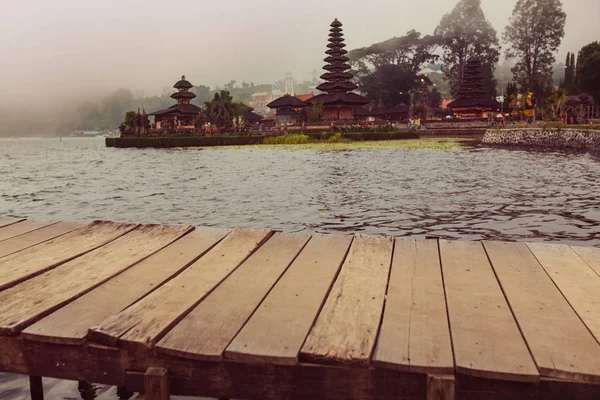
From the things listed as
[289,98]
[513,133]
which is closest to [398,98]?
[289,98]

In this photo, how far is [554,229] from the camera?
8828 mm

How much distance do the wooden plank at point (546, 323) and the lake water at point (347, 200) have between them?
2903 mm

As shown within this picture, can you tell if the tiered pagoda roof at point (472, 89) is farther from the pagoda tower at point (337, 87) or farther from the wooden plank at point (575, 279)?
the wooden plank at point (575, 279)

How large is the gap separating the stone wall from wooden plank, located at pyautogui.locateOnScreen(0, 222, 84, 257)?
1190 inches

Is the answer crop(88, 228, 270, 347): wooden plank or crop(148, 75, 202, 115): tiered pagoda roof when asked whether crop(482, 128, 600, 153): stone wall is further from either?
crop(148, 75, 202, 115): tiered pagoda roof

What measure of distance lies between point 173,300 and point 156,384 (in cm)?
65

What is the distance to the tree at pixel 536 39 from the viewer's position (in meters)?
69.7

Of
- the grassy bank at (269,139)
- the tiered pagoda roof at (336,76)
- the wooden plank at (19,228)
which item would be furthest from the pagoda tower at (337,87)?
the wooden plank at (19,228)

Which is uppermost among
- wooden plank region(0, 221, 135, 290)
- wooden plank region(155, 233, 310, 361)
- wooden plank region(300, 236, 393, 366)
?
wooden plank region(0, 221, 135, 290)

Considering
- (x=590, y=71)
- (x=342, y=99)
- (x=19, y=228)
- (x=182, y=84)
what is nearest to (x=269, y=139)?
(x=342, y=99)

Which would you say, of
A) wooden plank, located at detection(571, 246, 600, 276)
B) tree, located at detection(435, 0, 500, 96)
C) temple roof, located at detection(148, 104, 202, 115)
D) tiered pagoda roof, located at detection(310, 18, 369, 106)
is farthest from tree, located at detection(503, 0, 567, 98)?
wooden plank, located at detection(571, 246, 600, 276)

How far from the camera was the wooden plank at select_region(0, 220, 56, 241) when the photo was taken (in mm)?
4539

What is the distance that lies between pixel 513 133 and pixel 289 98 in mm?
31587

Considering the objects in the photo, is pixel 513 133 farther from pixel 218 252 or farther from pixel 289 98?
pixel 218 252
